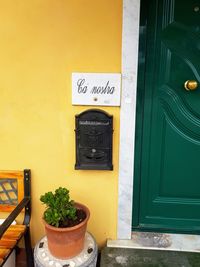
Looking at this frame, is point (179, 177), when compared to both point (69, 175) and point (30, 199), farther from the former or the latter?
point (30, 199)

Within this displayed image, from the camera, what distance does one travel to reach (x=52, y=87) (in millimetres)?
1991

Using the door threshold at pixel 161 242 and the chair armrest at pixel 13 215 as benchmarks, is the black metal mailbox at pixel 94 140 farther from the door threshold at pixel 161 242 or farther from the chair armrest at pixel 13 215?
the door threshold at pixel 161 242

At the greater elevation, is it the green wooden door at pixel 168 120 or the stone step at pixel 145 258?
the green wooden door at pixel 168 120

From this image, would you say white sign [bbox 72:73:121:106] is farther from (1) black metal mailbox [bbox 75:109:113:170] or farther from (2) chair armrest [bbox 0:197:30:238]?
(2) chair armrest [bbox 0:197:30:238]

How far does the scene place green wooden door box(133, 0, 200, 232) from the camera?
1909 millimetres

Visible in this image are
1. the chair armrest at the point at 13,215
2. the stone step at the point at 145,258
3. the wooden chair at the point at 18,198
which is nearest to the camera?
the chair armrest at the point at 13,215

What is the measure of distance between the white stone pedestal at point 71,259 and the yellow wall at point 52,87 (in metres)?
0.24

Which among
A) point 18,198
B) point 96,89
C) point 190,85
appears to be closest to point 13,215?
point 18,198

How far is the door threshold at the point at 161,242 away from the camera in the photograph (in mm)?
2133

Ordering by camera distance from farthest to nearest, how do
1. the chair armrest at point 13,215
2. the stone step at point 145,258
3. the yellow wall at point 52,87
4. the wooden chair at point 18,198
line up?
the wooden chair at point 18,198, the stone step at point 145,258, the yellow wall at point 52,87, the chair armrest at point 13,215

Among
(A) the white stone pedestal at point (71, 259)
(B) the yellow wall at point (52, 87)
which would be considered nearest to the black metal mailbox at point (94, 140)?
(B) the yellow wall at point (52, 87)

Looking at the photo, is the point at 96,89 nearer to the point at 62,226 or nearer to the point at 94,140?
the point at 94,140

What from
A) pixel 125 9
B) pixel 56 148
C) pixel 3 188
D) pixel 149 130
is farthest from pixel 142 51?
pixel 3 188

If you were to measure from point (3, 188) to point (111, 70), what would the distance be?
3.95 ft
